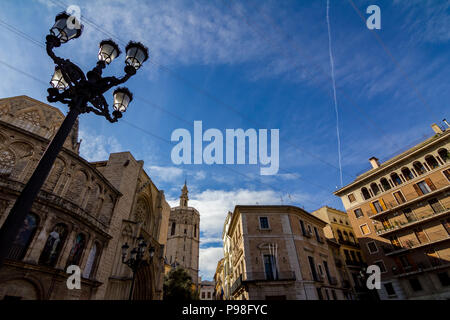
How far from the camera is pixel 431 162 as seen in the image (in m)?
25.8

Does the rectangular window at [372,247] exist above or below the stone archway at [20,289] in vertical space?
above

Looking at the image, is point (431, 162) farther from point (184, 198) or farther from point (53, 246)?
point (184, 198)

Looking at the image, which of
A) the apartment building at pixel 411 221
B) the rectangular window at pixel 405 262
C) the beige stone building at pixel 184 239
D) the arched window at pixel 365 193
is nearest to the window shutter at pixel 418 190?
the apartment building at pixel 411 221

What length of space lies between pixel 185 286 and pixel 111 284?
19.1 metres

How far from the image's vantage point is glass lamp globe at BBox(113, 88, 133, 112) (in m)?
5.86

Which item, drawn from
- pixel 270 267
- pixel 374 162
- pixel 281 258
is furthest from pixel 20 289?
pixel 374 162

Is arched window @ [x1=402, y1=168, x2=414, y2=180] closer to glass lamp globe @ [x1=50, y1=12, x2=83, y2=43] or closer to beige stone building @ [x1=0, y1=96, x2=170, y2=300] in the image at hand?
beige stone building @ [x1=0, y1=96, x2=170, y2=300]

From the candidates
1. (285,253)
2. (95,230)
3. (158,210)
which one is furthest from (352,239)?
(95,230)

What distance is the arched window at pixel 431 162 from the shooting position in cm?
2531

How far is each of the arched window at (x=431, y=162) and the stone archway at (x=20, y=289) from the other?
3629 centimetres

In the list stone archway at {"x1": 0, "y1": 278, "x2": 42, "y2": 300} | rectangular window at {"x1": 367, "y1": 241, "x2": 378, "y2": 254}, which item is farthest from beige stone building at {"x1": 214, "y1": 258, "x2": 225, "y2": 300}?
stone archway at {"x1": 0, "y1": 278, "x2": 42, "y2": 300}

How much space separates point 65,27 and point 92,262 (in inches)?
629

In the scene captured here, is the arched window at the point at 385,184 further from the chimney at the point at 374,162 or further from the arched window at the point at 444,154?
the arched window at the point at 444,154

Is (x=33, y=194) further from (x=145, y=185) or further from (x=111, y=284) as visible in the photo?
(x=145, y=185)
